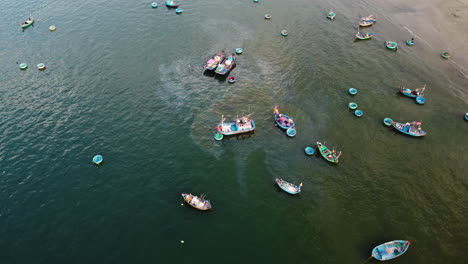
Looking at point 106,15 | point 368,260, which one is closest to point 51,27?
point 106,15

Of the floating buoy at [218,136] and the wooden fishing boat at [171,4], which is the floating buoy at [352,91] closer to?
the floating buoy at [218,136]

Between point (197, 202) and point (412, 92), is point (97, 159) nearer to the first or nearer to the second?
point (197, 202)

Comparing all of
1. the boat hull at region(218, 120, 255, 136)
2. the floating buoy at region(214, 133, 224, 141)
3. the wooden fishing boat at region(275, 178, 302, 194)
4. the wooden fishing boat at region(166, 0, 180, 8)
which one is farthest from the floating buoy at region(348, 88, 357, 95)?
the wooden fishing boat at region(166, 0, 180, 8)

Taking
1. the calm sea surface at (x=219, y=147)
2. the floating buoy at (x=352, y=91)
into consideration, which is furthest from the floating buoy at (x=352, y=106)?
the floating buoy at (x=352, y=91)

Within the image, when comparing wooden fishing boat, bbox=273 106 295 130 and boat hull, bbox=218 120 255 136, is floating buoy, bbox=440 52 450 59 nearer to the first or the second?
wooden fishing boat, bbox=273 106 295 130

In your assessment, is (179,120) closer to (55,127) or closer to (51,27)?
(55,127)

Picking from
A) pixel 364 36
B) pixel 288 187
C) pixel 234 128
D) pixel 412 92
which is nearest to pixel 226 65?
pixel 234 128
